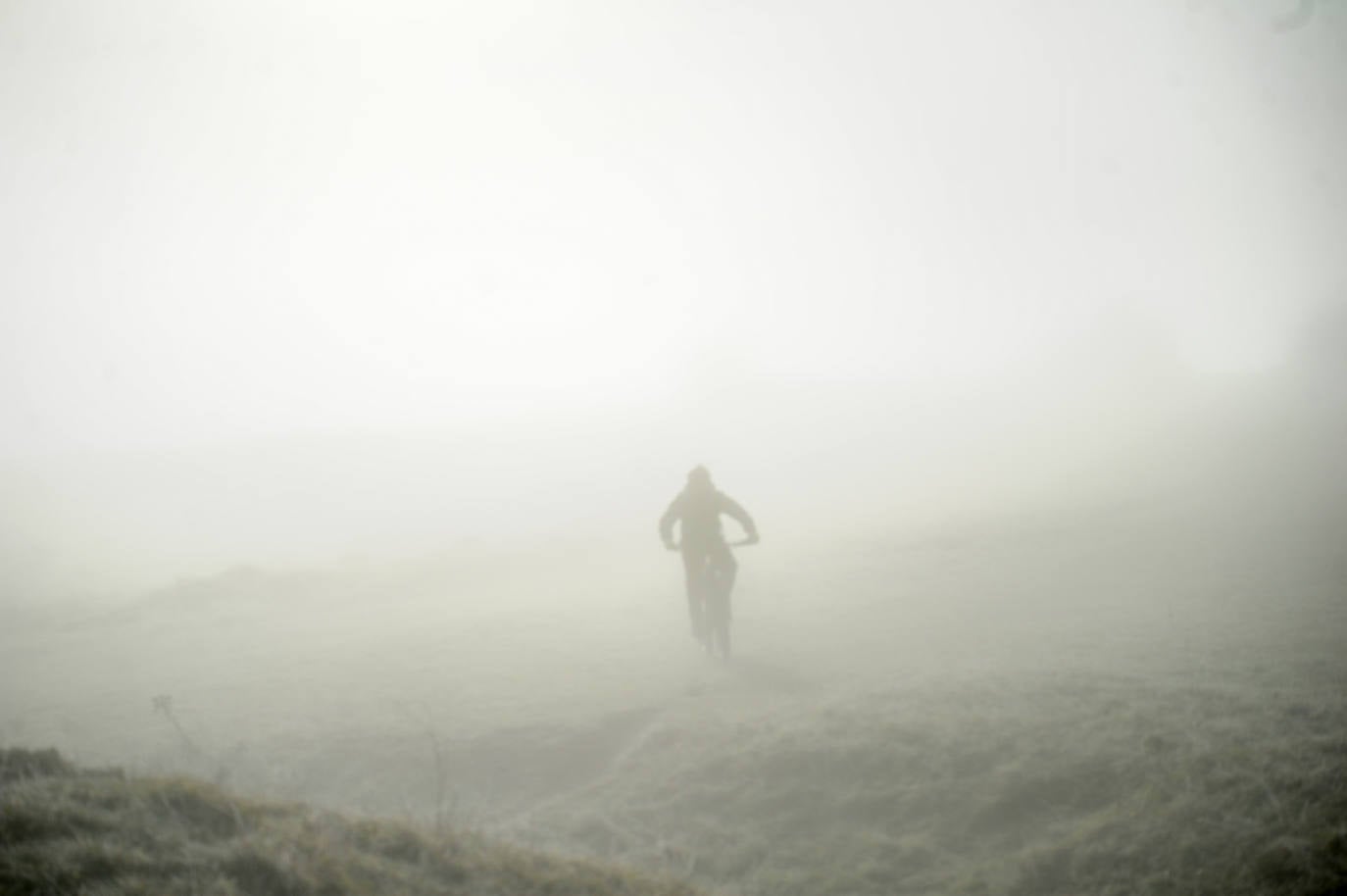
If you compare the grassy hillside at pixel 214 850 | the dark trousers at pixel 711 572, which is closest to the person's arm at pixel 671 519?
the dark trousers at pixel 711 572

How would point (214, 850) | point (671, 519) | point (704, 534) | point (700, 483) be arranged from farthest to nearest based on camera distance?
point (671, 519), point (700, 483), point (704, 534), point (214, 850)

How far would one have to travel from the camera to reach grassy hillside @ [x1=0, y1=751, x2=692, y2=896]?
11.5 feet

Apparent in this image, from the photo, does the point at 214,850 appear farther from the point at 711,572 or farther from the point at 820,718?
the point at 711,572

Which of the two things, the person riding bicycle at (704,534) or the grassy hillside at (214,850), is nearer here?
the grassy hillside at (214,850)

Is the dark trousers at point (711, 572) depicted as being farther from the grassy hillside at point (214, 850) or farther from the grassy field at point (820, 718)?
the grassy hillside at point (214, 850)

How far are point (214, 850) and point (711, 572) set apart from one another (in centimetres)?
950

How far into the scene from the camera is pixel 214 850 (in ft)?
13.0

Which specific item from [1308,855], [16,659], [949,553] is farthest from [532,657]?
[16,659]

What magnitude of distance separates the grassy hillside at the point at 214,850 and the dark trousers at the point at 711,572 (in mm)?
7952

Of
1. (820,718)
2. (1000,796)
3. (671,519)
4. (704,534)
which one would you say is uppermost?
(671,519)

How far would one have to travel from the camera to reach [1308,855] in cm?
415

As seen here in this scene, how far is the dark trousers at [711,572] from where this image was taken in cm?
1280

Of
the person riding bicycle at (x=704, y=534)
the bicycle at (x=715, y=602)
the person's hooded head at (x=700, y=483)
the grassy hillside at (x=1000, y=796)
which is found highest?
the person's hooded head at (x=700, y=483)

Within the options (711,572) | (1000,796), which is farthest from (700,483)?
(1000,796)
